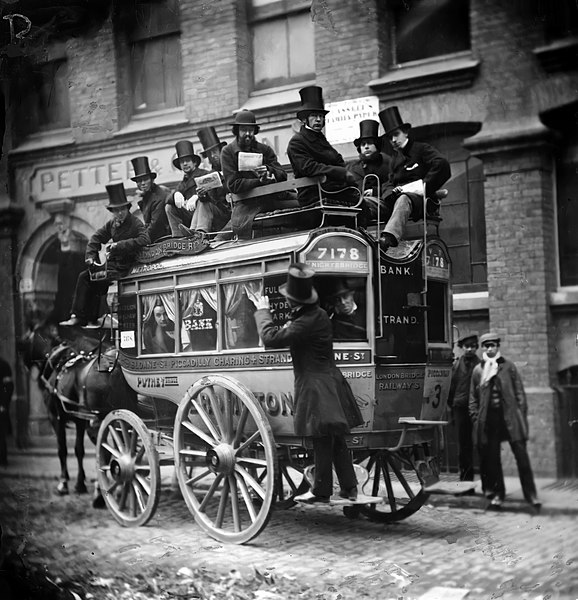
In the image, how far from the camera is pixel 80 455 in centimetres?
562

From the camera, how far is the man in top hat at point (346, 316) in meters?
4.38

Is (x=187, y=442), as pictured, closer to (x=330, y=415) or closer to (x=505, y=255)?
(x=330, y=415)

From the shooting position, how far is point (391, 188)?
177 inches

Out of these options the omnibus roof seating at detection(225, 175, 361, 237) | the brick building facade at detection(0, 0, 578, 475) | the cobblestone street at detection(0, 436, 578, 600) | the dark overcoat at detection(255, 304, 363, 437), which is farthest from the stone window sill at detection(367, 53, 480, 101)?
the cobblestone street at detection(0, 436, 578, 600)

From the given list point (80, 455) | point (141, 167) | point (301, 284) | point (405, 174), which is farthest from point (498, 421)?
point (80, 455)

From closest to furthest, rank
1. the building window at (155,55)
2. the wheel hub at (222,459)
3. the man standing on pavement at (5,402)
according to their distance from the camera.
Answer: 1. the wheel hub at (222,459)
2. the building window at (155,55)
3. the man standing on pavement at (5,402)

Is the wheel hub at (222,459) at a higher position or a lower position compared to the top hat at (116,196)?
lower

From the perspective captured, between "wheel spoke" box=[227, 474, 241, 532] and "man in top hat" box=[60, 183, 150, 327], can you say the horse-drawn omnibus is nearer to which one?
"wheel spoke" box=[227, 474, 241, 532]

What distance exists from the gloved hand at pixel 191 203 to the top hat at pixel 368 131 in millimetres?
1043

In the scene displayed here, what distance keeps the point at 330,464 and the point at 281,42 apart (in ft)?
7.22

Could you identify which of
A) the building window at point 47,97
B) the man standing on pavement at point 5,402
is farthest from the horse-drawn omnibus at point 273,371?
the building window at point 47,97

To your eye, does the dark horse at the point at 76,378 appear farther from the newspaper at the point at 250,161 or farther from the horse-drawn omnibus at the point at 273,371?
the newspaper at the point at 250,161

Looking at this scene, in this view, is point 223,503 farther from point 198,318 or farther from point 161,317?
point 161,317

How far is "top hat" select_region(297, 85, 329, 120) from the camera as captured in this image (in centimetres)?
458
